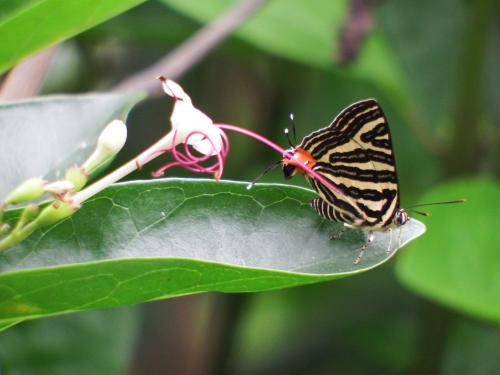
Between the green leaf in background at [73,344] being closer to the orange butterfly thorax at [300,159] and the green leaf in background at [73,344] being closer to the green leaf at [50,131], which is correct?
the green leaf at [50,131]

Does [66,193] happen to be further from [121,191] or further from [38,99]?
[38,99]

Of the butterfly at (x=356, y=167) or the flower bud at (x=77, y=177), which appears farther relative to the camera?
the butterfly at (x=356, y=167)

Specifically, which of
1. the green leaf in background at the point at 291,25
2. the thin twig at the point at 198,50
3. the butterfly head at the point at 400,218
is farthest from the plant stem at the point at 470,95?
the butterfly head at the point at 400,218

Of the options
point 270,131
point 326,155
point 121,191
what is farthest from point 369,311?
point 121,191

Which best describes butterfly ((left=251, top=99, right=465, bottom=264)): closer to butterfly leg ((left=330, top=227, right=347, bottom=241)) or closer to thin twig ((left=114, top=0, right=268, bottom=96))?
butterfly leg ((left=330, top=227, right=347, bottom=241))

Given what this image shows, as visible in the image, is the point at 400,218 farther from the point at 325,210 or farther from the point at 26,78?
Result: the point at 26,78
